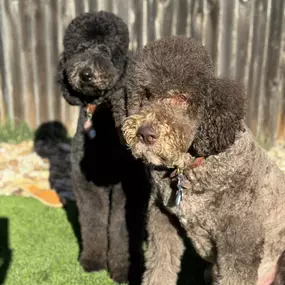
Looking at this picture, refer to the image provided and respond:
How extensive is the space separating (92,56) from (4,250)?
1.71 metres

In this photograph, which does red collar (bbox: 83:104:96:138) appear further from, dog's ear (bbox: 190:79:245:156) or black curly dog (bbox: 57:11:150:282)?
dog's ear (bbox: 190:79:245:156)

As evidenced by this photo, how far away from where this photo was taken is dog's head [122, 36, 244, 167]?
2.27 meters

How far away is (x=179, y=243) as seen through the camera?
10.1 feet

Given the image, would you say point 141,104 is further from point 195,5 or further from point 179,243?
point 195,5

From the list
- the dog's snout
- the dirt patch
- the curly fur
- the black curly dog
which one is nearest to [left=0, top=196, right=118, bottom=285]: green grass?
the black curly dog

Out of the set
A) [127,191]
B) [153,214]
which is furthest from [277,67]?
[153,214]

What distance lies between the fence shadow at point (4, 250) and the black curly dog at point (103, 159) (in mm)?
595

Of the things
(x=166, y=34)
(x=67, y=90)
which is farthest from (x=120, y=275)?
(x=166, y=34)

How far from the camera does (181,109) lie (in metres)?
2.31

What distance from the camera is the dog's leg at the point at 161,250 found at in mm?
2971

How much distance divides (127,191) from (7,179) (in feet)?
7.40

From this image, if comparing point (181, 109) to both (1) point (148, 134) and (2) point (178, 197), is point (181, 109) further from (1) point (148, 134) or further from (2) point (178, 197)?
(2) point (178, 197)

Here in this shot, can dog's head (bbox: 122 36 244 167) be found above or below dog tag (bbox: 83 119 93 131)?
above

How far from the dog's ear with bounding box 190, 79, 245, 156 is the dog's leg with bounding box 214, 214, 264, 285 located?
50cm
